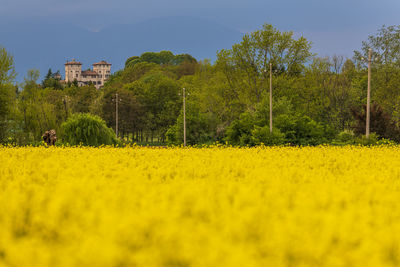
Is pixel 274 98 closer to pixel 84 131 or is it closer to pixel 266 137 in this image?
pixel 266 137

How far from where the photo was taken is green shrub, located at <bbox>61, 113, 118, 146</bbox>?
24.4 metres

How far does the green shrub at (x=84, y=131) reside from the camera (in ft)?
80.1

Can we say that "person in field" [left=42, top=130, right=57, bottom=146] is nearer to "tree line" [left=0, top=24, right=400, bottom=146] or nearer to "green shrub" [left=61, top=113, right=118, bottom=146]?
"green shrub" [left=61, top=113, right=118, bottom=146]

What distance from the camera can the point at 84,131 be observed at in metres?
24.2

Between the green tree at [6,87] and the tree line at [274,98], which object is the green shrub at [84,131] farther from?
the green tree at [6,87]

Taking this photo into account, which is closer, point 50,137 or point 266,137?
point 50,137

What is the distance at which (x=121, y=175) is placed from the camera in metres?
6.27

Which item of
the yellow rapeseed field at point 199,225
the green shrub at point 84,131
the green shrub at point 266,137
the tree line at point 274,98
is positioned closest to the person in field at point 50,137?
the green shrub at point 84,131

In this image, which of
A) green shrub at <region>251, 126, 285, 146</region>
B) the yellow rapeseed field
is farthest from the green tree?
the yellow rapeseed field

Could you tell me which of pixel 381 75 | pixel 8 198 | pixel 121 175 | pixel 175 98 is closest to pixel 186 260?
pixel 8 198

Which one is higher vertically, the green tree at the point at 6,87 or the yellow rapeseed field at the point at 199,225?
the green tree at the point at 6,87

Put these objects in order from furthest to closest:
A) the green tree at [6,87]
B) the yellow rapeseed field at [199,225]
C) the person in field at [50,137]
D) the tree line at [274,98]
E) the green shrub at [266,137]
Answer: the green tree at [6,87]
the tree line at [274,98]
the green shrub at [266,137]
the person in field at [50,137]
the yellow rapeseed field at [199,225]

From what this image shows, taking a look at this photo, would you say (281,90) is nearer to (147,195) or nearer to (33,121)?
(33,121)

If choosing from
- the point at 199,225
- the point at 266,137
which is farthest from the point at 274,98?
the point at 199,225
